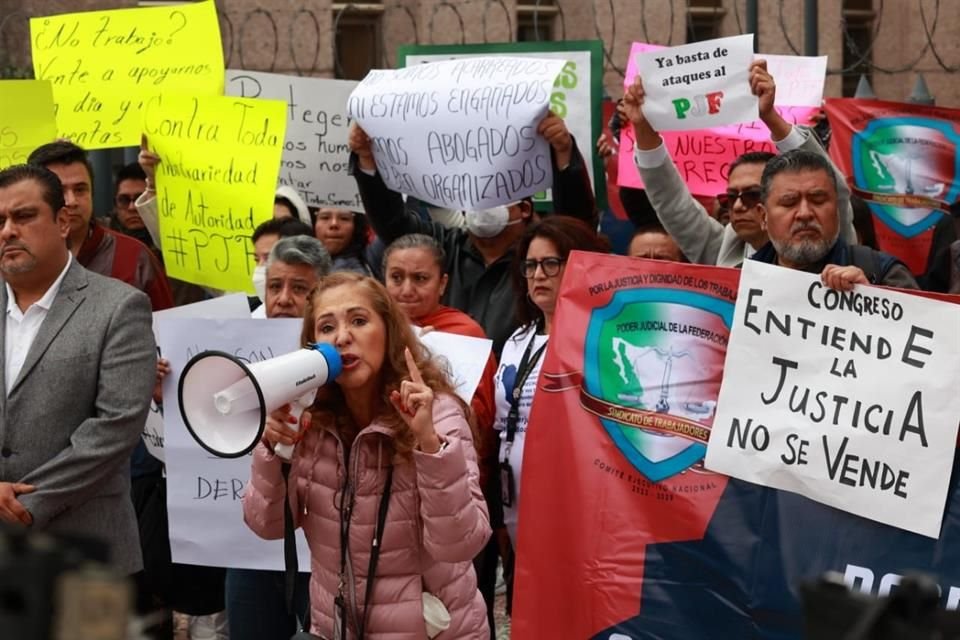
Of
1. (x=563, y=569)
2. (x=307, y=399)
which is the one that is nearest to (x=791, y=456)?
(x=563, y=569)

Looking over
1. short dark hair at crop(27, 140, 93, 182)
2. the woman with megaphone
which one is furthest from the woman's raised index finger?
short dark hair at crop(27, 140, 93, 182)

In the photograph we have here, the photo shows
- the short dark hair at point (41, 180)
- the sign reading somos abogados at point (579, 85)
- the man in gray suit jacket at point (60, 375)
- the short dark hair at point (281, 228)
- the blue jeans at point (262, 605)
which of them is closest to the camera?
the man in gray suit jacket at point (60, 375)

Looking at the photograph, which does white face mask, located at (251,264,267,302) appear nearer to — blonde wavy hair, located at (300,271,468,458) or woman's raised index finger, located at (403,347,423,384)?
blonde wavy hair, located at (300,271,468,458)

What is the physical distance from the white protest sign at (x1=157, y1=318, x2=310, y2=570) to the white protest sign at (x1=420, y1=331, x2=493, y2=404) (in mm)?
520

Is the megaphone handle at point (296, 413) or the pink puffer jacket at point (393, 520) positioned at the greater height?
the megaphone handle at point (296, 413)

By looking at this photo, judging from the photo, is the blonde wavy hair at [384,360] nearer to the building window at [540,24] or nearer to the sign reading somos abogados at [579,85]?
the sign reading somos abogados at [579,85]

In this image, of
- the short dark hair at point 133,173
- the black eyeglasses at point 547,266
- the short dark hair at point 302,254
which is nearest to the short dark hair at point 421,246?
the short dark hair at point 302,254

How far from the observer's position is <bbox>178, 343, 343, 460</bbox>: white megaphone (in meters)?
3.15

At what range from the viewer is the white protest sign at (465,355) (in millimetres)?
4566

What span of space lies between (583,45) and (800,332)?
2767 mm

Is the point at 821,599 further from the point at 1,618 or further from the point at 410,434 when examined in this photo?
the point at 410,434

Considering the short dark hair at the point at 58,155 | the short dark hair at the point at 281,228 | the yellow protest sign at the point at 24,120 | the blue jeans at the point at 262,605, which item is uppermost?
the yellow protest sign at the point at 24,120

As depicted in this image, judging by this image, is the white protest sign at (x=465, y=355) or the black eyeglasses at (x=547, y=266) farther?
the black eyeglasses at (x=547, y=266)

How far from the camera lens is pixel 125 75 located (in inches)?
253
